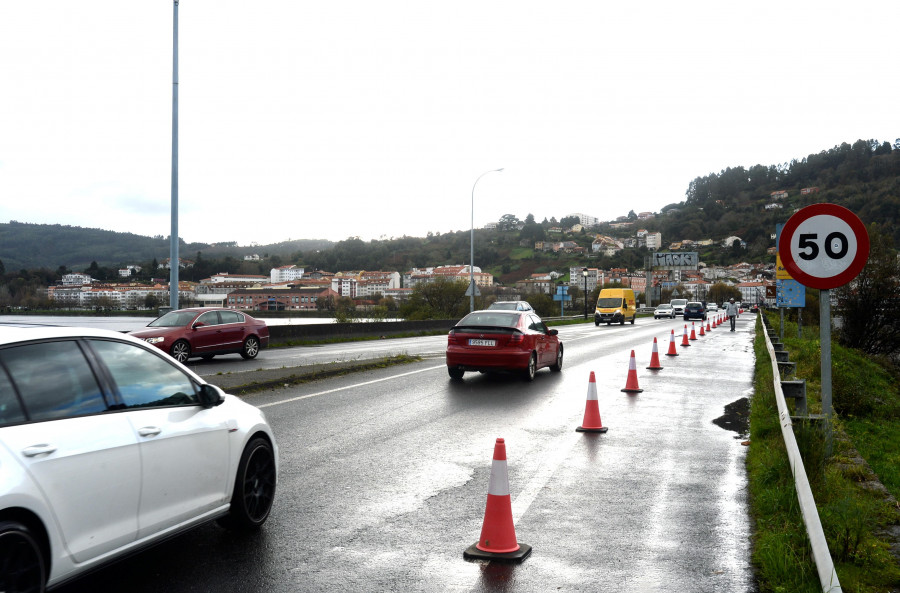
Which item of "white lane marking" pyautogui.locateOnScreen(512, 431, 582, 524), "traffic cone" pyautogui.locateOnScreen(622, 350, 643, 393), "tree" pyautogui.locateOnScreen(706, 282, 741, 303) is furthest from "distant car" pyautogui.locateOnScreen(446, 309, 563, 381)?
"tree" pyautogui.locateOnScreen(706, 282, 741, 303)

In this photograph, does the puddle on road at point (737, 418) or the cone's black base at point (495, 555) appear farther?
the puddle on road at point (737, 418)

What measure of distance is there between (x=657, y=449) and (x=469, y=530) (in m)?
3.74

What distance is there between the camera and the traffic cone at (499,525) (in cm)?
472

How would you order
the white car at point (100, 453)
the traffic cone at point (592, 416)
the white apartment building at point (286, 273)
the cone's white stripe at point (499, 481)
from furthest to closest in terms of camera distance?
the white apartment building at point (286, 273), the traffic cone at point (592, 416), the cone's white stripe at point (499, 481), the white car at point (100, 453)

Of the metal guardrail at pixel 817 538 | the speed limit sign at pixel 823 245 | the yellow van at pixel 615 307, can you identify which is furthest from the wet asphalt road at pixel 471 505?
the yellow van at pixel 615 307

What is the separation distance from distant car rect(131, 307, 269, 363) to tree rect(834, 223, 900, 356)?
23.1m

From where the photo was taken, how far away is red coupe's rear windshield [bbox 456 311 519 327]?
14555 millimetres

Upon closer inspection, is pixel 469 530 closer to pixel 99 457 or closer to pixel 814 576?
pixel 814 576

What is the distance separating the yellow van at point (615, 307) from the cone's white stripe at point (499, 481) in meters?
46.9

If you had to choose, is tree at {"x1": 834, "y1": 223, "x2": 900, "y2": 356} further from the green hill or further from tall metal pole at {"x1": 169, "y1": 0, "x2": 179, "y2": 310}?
tall metal pole at {"x1": 169, "y1": 0, "x2": 179, "y2": 310}

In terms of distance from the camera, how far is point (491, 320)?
1477 cm

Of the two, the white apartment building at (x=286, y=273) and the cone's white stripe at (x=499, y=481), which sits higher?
the white apartment building at (x=286, y=273)

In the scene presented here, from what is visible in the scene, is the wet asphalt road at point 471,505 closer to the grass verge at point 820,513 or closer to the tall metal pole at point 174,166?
the grass verge at point 820,513

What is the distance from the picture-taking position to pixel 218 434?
4.70 m
